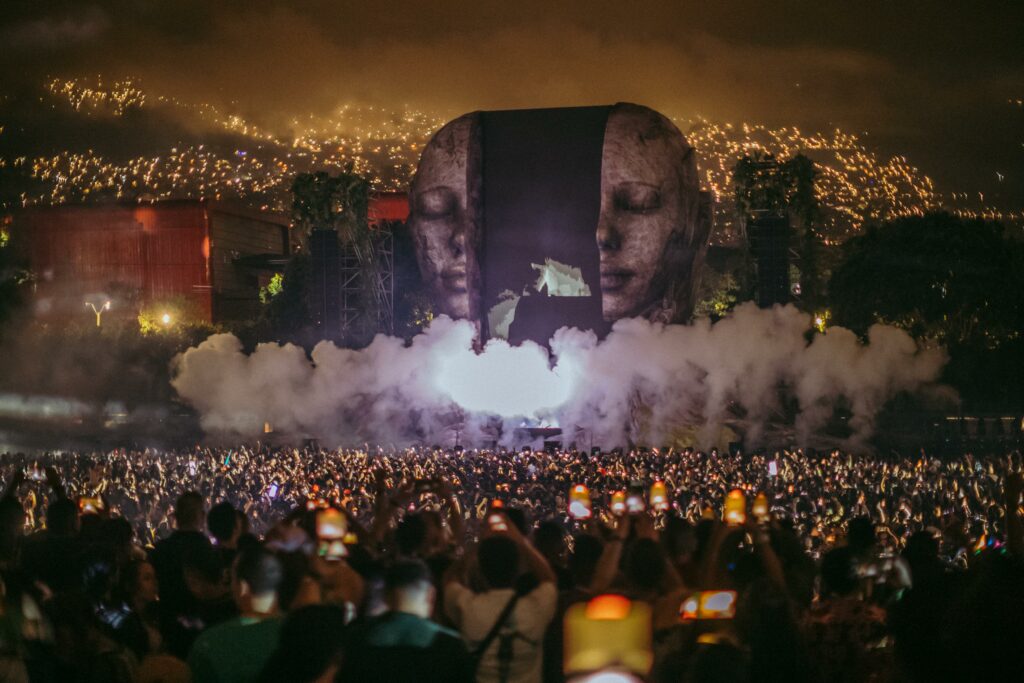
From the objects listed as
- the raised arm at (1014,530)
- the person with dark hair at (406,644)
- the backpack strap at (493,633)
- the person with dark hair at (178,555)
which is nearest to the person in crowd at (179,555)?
the person with dark hair at (178,555)

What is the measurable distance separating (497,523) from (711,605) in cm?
170

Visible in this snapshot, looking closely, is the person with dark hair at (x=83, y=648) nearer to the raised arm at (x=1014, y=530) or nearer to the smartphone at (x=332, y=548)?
the smartphone at (x=332, y=548)

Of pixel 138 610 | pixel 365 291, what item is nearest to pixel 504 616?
pixel 138 610

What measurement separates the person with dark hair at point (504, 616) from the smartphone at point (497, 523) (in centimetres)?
97

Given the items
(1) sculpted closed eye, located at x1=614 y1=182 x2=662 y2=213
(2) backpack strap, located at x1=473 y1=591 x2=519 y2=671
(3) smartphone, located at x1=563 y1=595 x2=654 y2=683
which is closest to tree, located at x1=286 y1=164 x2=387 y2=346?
(1) sculpted closed eye, located at x1=614 y1=182 x2=662 y2=213

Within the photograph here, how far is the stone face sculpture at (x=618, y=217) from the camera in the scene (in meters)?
37.3

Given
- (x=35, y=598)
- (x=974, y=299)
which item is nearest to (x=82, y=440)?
(x=974, y=299)

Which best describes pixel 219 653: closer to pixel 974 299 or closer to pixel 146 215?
pixel 974 299

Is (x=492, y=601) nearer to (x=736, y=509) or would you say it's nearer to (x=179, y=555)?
(x=179, y=555)

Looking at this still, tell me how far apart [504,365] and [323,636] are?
3046cm

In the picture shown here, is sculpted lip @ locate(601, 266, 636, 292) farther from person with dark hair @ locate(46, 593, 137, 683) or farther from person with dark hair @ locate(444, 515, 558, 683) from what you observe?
person with dark hair @ locate(46, 593, 137, 683)

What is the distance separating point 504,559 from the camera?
18.6 ft

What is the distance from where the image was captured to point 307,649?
15.6ft

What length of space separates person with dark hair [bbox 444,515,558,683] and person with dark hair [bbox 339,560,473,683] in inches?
26.6
